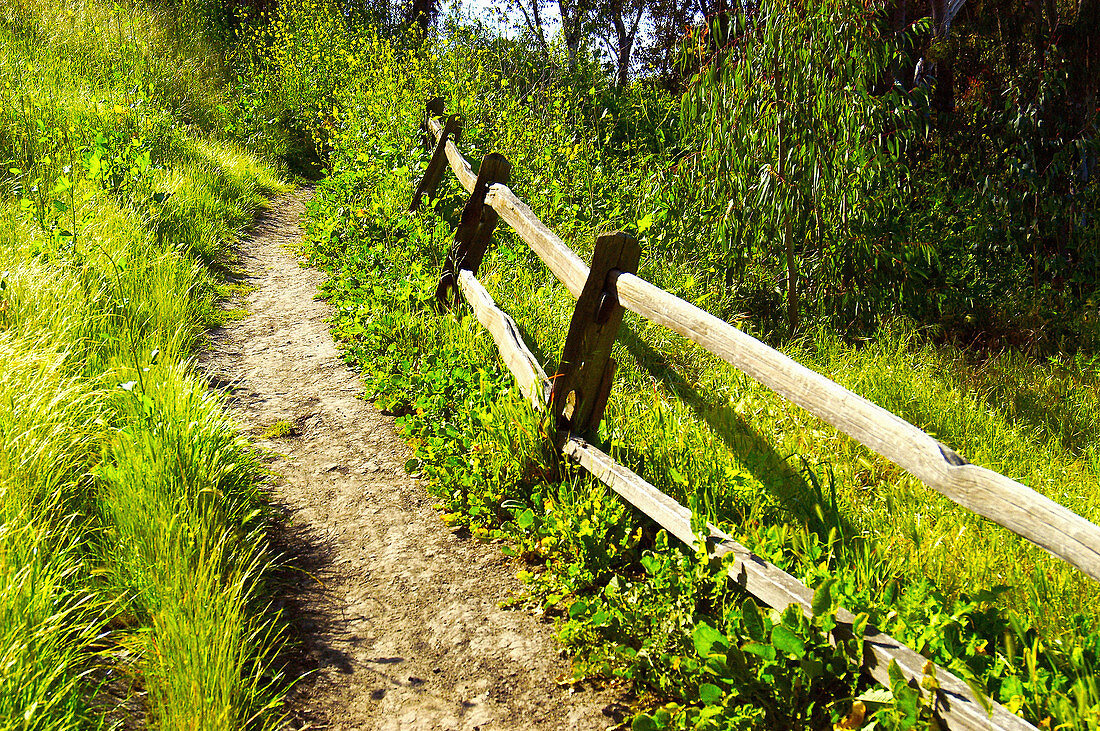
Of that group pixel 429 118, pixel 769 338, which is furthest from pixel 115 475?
pixel 429 118

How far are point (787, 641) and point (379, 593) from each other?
173 centimetres

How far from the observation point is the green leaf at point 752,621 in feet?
7.84

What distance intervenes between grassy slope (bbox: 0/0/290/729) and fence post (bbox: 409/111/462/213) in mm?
1923

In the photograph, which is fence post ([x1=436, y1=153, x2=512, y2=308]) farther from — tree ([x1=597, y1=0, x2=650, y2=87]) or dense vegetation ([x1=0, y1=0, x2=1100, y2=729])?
tree ([x1=597, y1=0, x2=650, y2=87])

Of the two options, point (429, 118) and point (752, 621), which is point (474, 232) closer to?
point (429, 118)

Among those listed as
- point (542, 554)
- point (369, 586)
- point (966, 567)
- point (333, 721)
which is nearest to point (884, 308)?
point (966, 567)

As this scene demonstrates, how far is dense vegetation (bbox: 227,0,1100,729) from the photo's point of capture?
7.93ft

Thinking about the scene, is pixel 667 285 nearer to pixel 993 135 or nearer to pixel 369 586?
pixel 369 586

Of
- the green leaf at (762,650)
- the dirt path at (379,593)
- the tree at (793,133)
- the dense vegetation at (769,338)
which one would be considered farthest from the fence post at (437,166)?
the green leaf at (762,650)

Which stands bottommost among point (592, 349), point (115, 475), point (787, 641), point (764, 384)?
point (115, 475)

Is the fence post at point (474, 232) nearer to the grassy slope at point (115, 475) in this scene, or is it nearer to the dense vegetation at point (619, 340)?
the dense vegetation at point (619, 340)

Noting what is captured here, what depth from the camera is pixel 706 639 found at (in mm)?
2373

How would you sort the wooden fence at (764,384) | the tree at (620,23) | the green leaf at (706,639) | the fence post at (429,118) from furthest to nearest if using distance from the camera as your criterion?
the tree at (620,23) < the fence post at (429,118) < the green leaf at (706,639) < the wooden fence at (764,384)

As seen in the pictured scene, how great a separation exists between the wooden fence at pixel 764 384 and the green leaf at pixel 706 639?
8.8 inches
